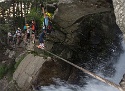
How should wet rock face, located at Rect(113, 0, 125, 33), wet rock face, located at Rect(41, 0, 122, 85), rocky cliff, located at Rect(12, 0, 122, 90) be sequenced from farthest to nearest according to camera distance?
wet rock face, located at Rect(41, 0, 122, 85), rocky cliff, located at Rect(12, 0, 122, 90), wet rock face, located at Rect(113, 0, 125, 33)

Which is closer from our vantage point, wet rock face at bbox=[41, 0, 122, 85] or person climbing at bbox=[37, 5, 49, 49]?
person climbing at bbox=[37, 5, 49, 49]

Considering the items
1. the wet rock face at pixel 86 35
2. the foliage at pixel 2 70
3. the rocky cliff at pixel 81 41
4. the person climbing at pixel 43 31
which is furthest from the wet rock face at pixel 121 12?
the foliage at pixel 2 70

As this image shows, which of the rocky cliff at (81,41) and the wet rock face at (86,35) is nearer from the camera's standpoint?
the rocky cliff at (81,41)

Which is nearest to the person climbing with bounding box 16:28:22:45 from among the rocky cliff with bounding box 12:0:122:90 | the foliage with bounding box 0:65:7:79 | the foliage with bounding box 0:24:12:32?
the foliage with bounding box 0:24:12:32

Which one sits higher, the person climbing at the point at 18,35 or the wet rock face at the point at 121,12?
the wet rock face at the point at 121,12

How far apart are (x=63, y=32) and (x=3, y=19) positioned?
8.60 meters

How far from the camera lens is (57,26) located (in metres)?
18.9

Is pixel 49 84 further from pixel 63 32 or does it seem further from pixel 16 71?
pixel 63 32

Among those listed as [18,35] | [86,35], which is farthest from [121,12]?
[18,35]

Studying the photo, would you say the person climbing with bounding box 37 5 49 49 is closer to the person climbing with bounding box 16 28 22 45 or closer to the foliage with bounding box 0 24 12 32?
the person climbing with bounding box 16 28 22 45

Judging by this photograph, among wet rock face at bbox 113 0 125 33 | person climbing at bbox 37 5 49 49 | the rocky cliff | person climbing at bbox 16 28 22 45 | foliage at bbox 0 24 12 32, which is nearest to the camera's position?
wet rock face at bbox 113 0 125 33

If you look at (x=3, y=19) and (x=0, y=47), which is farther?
(x=3, y=19)

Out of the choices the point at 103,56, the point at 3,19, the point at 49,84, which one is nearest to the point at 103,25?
the point at 103,56

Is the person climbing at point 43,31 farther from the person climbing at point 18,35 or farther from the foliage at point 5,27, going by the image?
the foliage at point 5,27
